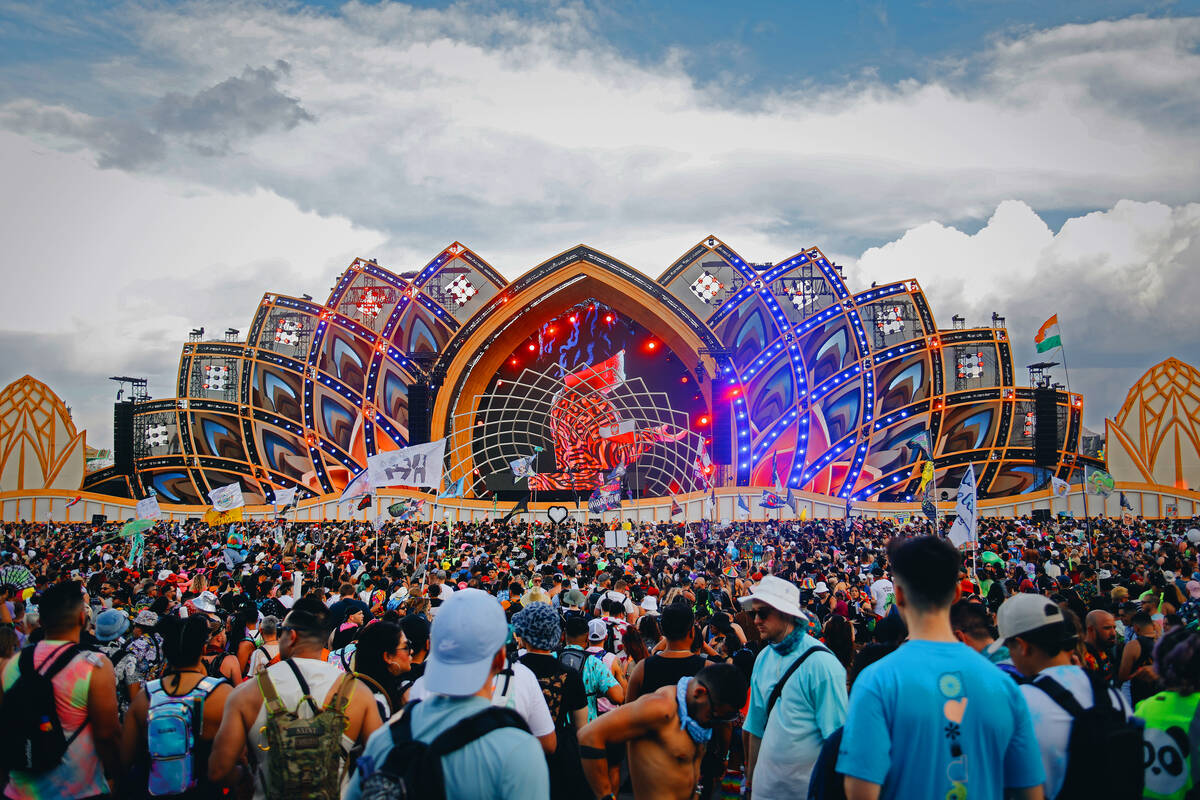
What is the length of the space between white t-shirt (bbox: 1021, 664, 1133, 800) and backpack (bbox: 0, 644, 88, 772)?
423 cm

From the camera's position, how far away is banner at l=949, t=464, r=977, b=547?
12166 mm

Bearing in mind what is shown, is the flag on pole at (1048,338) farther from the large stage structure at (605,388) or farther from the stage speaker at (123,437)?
the stage speaker at (123,437)

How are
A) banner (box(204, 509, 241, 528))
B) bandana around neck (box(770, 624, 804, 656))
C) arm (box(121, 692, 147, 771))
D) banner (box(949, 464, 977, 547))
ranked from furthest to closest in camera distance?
1. banner (box(204, 509, 241, 528))
2. banner (box(949, 464, 977, 547))
3. arm (box(121, 692, 147, 771))
4. bandana around neck (box(770, 624, 804, 656))

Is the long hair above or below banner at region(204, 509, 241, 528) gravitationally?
below

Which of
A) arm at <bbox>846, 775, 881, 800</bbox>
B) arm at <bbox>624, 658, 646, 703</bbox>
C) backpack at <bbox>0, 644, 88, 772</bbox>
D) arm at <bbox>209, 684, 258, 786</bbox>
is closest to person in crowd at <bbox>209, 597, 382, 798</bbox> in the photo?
arm at <bbox>209, 684, 258, 786</bbox>

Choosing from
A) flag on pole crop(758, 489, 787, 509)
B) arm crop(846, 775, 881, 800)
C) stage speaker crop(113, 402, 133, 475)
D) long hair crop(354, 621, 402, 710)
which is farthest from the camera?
stage speaker crop(113, 402, 133, 475)

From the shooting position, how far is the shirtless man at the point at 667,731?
3830 mm

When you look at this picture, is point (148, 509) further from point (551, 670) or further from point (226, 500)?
point (551, 670)

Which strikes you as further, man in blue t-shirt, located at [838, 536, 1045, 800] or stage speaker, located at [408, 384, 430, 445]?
stage speaker, located at [408, 384, 430, 445]

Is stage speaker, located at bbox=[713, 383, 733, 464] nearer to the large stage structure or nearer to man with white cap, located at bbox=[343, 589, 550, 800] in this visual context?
the large stage structure

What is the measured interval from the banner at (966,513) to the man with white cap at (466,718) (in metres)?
10.6

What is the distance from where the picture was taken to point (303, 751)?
3.45 meters

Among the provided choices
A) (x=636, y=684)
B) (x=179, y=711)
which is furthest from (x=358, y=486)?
(x=636, y=684)

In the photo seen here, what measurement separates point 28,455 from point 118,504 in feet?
16.4
